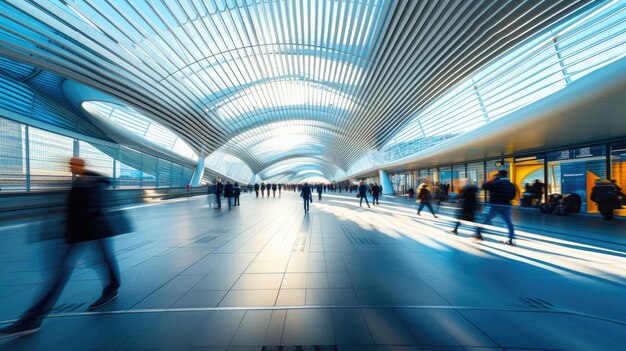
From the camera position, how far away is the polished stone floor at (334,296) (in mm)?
2281

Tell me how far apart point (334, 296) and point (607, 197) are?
1208 cm

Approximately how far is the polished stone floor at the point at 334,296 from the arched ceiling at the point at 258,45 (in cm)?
885

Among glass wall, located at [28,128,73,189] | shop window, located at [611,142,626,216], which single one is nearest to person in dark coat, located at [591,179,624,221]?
shop window, located at [611,142,626,216]

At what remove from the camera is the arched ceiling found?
31.3ft

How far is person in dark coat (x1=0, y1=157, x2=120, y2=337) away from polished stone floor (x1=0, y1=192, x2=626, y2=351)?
0.43 ft

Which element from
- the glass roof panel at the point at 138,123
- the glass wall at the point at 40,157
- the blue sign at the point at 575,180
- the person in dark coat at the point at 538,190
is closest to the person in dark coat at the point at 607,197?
the blue sign at the point at 575,180

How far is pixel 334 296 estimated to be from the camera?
10.1ft

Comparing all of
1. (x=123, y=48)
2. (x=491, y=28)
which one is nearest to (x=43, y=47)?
(x=123, y=48)

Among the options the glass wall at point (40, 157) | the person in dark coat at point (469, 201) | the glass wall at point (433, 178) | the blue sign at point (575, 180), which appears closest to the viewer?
the person in dark coat at point (469, 201)

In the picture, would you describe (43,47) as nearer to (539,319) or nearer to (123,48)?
(123,48)

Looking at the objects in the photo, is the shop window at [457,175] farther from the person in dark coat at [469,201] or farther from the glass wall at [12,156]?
the glass wall at [12,156]

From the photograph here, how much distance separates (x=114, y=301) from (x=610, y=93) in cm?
1022

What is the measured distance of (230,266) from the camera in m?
4.23

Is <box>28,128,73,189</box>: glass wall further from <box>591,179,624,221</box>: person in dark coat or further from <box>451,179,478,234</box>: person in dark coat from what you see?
<box>591,179,624,221</box>: person in dark coat
